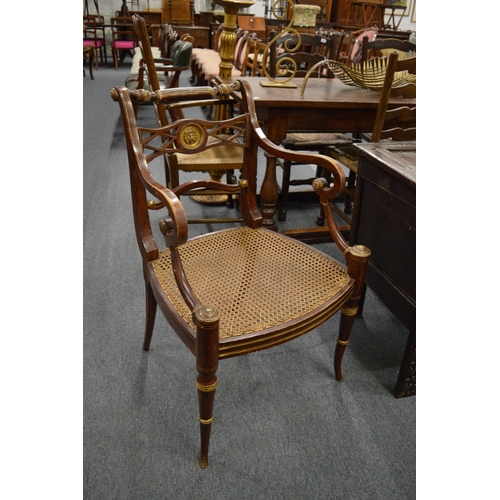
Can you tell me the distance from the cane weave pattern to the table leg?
1.82 ft

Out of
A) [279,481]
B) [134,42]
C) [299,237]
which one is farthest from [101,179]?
[134,42]

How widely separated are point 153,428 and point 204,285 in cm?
49

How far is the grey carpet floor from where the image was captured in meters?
1.17

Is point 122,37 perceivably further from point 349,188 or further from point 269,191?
point 269,191

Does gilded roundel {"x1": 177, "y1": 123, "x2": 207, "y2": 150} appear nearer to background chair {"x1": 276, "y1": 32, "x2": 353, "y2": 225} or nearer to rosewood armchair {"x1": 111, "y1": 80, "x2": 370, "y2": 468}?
rosewood armchair {"x1": 111, "y1": 80, "x2": 370, "y2": 468}

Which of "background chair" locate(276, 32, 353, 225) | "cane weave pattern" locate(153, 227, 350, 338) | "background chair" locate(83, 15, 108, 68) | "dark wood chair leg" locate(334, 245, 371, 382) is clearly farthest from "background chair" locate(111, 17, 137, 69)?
"dark wood chair leg" locate(334, 245, 371, 382)

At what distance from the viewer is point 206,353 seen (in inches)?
37.9

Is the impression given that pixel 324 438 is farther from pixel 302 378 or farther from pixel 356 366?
pixel 356 366

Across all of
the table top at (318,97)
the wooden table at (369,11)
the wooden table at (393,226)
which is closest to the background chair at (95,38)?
the wooden table at (369,11)

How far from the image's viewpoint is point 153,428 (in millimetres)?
1296

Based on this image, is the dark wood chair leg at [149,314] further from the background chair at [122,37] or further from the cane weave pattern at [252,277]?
the background chair at [122,37]

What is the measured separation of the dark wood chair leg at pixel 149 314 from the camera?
1.37 metres

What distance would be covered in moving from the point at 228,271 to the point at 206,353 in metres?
0.35

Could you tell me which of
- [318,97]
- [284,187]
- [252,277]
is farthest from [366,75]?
[252,277]
